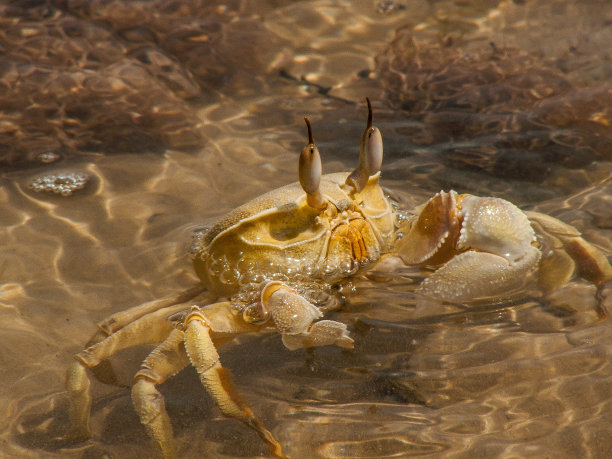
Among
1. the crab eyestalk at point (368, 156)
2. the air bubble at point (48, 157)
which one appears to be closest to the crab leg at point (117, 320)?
the crab eyestalk at point (368, 156)

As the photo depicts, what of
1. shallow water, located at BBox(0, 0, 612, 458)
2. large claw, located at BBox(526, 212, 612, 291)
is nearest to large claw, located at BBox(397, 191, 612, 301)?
large claw, located at BBox(526, 212, 612, 291)

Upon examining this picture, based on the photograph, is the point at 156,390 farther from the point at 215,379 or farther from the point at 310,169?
the point at 310,169

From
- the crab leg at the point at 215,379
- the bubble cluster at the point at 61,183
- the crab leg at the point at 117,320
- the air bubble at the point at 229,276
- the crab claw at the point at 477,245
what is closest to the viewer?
the crab leg at the point at 215,379

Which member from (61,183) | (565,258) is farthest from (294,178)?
(565,258)

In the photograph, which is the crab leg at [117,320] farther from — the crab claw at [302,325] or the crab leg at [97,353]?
the crab claw at [302,325]

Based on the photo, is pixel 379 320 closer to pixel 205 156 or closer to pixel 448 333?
pixel 448 333

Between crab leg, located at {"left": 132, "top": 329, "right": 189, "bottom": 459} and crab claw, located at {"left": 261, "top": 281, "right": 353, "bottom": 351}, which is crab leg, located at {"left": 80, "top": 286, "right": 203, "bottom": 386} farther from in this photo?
crab claw, located at {"left": 261, "top": 281, "right": 353, "bottom": 351}

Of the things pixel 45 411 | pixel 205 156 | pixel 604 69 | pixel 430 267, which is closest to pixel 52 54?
pixel 205 156
